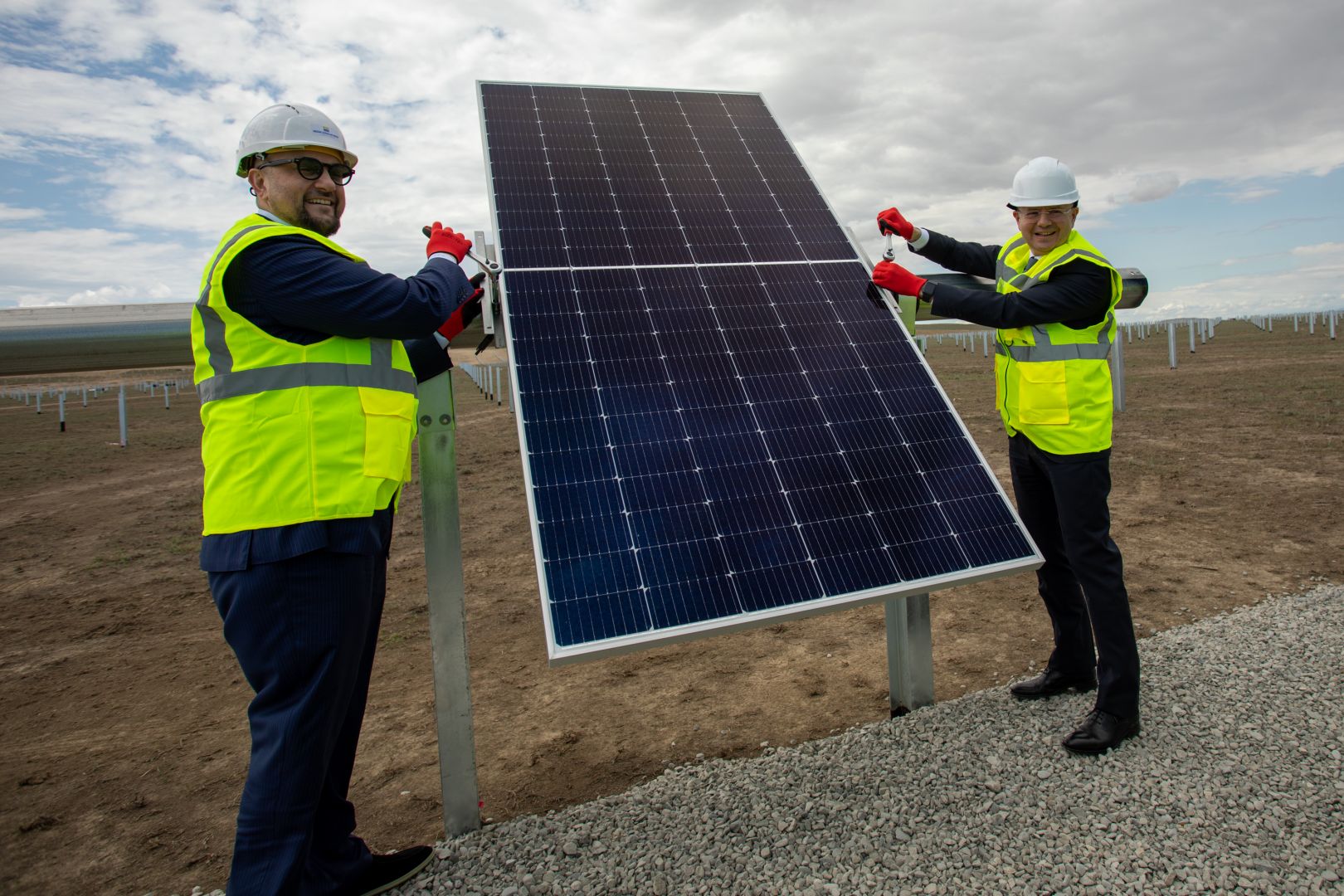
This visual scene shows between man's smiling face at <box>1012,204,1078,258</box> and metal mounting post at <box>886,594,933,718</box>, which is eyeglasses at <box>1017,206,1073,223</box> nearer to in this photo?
man's smiling face at <box>1012,204,1078,258</box>

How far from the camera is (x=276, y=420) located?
10.6 ft

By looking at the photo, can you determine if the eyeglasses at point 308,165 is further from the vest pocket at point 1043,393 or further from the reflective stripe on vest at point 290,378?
the vest pocket at point 1043,393

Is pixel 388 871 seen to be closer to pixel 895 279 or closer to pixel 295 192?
pixel 295 192

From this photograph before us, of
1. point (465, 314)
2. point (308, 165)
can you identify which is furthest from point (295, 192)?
point (465, 314)

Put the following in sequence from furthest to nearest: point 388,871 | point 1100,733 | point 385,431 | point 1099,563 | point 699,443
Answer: point 1099,563, point 1100,733, point 699,443, point 388,871, point 385,431

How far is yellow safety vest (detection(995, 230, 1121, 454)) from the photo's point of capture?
4.79 meters

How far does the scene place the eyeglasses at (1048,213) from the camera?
16.3ft

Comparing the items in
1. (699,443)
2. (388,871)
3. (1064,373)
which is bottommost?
(388,871)

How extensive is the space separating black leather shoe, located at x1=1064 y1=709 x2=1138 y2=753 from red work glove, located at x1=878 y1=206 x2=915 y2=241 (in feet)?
11.0

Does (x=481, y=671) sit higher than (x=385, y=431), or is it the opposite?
(x=385, y=431)

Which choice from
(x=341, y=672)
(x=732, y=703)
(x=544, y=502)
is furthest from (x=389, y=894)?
(x=732, y=703)

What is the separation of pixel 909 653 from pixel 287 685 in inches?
151

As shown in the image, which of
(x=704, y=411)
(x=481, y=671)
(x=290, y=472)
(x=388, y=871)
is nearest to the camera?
(x=290, y=472)

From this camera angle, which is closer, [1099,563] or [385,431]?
[385,431]
